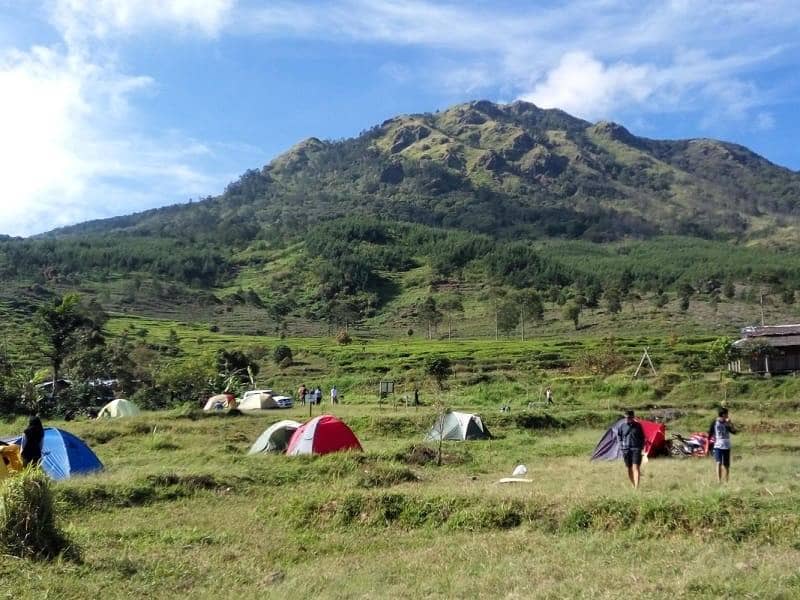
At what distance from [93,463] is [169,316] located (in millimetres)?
107831

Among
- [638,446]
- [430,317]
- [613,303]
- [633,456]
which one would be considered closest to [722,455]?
[638,446]

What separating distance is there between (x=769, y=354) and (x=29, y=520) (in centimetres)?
4661

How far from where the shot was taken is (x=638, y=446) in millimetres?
13859

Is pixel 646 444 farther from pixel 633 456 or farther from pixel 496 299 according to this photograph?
pixel 496 299

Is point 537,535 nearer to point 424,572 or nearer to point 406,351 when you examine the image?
point 424,572

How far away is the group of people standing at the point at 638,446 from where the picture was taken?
13727mm

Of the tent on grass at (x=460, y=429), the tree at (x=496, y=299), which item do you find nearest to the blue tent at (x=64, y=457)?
the tent on grass at (x=460, y=429)

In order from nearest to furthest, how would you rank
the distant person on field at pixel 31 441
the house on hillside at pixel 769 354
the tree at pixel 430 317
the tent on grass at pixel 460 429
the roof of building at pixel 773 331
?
the distant person on field at pixel 31 441
the tent on grass at pixel 460 429
the house on hillside at pixel 769 354
the roof of building at pixel 773 331
the tree at pixel 430 317

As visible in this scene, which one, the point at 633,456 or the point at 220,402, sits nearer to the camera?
the point at 633,456

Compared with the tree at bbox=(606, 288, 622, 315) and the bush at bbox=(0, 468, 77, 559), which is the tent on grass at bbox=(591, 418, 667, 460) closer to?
the bush at bbox=(0, 468, 77, 559)

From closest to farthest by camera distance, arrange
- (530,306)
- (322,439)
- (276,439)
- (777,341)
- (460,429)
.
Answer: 1. (322,439)
2. (276,439)
3. (460,429)
4. (777,341)
5. (530,306)

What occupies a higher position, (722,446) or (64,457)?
(64,457)

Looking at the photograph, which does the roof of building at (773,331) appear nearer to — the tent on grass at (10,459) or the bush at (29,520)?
the tent on grass at (10,459)

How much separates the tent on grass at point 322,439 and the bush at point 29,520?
1086 centimetres
